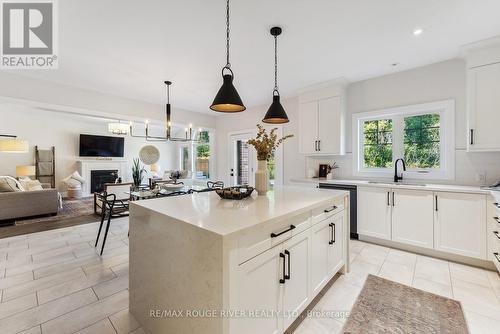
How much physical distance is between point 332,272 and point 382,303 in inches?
18.1

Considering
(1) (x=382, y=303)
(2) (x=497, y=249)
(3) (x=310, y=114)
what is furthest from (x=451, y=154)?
(1) (x=382, y=303)

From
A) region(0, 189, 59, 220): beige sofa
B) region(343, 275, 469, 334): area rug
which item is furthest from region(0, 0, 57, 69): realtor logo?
region(343, 275, 469, 334): area rug

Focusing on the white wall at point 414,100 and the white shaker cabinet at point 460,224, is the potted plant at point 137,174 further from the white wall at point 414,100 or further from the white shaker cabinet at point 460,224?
the white shaker cabinet at point 460,224

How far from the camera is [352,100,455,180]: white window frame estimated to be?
3012 mm

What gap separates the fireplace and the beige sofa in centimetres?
261

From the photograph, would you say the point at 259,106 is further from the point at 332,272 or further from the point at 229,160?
the point at 332,272

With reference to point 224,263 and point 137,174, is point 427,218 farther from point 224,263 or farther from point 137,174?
point 137,174

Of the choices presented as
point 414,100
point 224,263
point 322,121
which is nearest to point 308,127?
point 322,121

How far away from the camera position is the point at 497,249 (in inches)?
90.0

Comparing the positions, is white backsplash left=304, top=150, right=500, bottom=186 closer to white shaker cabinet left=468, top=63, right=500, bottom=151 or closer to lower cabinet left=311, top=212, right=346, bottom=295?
white shaker cabinet left=468, top=63, right=500, bottom=151

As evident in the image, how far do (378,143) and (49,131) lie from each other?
9.18 metres

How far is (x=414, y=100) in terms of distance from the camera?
10.7 ft

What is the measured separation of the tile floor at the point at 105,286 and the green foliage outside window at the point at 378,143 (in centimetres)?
141

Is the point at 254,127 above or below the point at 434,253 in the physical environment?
above
